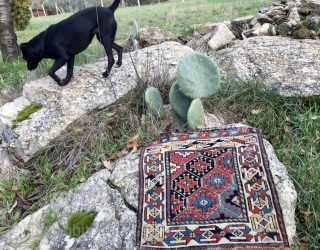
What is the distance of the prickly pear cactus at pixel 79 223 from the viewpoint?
2344 millimetres

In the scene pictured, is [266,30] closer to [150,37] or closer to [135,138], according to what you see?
[150,37]

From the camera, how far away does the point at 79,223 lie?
2.39m

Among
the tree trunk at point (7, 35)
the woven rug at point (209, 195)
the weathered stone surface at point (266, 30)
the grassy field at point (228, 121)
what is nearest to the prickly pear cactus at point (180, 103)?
the grassy field at point (228, 121)

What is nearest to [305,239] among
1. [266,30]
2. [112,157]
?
[112,157]

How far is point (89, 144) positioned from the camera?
324 centimetres

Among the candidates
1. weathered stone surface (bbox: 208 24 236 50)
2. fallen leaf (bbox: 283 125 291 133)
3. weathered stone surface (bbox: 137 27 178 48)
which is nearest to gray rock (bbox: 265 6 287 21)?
weathered stone surface (bbox: 208 24 236 50)

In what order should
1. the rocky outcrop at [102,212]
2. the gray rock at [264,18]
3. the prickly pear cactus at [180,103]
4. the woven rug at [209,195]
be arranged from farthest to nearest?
the gray rock at [264,18] → the prickly pear cactus at [180,103] → the rocky outcrop at [102,212] → the woven rug at [209,195]

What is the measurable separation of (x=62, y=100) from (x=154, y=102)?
1.03m

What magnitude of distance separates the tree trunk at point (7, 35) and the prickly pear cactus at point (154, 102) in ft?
15.0

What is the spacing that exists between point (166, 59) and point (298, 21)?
2.86 m

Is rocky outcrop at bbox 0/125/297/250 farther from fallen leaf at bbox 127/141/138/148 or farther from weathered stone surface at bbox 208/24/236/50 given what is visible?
weathered stone surface at bbox 208/24/236/50

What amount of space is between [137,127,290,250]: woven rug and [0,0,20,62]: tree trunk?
201 inches

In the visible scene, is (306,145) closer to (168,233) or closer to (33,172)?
(168,233)

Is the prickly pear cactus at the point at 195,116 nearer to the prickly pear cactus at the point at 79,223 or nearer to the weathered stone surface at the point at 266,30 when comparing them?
the prickly pear cactus at the point at 79,223
